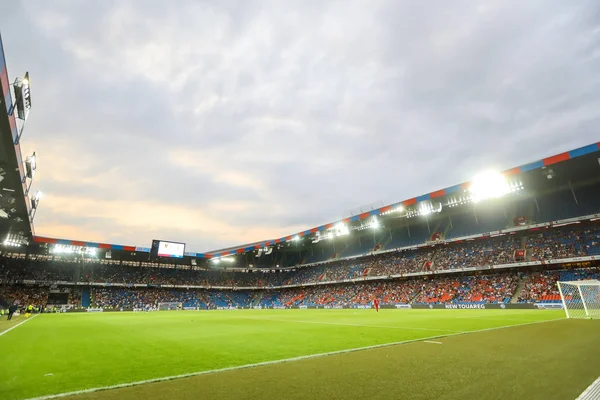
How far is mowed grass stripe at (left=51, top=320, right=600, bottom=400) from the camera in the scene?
4.41 meters

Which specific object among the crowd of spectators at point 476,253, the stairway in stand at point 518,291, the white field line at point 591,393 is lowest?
the stairway in stand at point 518,291

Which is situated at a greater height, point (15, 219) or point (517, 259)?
point (15, 219)

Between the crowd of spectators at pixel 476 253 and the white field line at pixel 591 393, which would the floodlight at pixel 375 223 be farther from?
the white field line at pixel 591 393

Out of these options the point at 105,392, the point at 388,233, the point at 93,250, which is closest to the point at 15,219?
the point at 93,250

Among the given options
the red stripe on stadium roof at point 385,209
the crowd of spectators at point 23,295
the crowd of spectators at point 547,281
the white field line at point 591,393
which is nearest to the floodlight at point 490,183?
the crowd of spectators at point 547,281

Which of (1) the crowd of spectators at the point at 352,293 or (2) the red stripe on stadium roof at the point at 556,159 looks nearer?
(2) the red stripe on stadium roof at the point at 556,159

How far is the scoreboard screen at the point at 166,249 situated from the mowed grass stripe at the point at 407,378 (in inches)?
2130

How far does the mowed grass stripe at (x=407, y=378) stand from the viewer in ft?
14.5

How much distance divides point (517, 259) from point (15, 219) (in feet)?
180

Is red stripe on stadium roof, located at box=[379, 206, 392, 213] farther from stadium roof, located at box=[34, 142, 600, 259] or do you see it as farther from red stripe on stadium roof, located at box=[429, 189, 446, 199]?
red stripe on stadium roof, located at box=[429, 189, 446, 199]

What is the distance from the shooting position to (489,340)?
31.5 ft

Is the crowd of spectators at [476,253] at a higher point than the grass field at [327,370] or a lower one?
higher

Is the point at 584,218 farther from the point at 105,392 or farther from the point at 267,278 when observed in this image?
the point at 267,278

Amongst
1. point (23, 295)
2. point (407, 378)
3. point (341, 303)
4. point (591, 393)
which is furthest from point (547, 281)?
point (23, 295)
